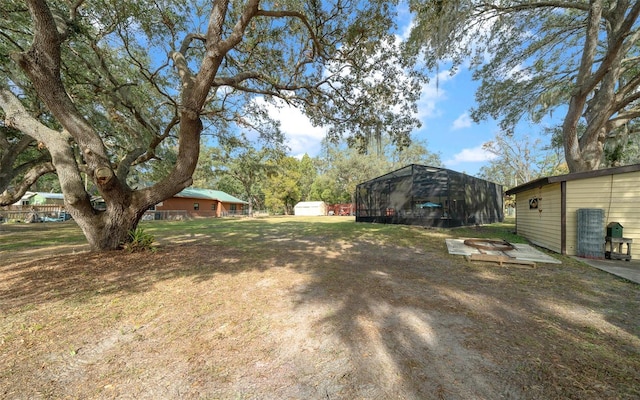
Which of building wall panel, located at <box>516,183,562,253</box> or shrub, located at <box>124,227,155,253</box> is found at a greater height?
building wall panel, located at <box>516,183,562,253</box>

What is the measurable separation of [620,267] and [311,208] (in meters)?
33.4

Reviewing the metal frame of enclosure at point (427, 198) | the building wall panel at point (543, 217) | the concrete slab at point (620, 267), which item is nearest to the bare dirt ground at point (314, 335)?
the concrete slab at point (620, 267)

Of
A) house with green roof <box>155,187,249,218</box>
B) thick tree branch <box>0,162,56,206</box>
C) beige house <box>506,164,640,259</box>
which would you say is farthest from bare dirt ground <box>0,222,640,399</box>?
house with green roof <box>155,187,249,218</box>

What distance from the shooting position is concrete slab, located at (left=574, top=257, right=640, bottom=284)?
403cm

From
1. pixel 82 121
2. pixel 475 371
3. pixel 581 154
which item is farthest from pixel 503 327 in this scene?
pixel 581 154

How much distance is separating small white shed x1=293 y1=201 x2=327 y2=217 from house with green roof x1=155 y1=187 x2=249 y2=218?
29.3 feet

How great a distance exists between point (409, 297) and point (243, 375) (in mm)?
2284

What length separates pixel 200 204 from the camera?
Result: 1057 inches

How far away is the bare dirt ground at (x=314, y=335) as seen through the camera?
1625mm

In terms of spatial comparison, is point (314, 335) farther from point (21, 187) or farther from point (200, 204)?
point (200, 204)

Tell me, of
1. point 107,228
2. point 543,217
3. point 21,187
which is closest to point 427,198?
point 543,217

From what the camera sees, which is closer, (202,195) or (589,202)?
(589,202)

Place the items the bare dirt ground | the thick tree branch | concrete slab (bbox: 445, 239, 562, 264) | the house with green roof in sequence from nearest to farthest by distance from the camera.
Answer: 1. the bare dirt ground
2. concrete slab (bbox: 445, 239, 562, 264)
3. the thick tree branch
4. the house with green roof

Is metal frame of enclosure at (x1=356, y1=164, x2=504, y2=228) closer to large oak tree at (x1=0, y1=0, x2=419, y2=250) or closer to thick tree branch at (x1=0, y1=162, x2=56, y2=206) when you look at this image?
large oak tree at (x1=0, y1=0, x2=419, y2=250)
